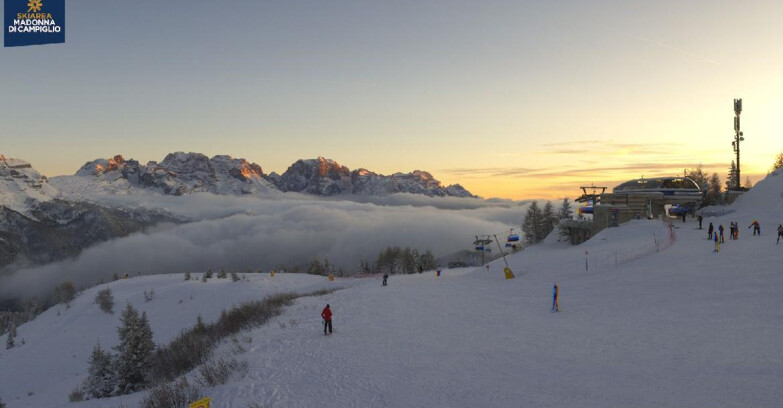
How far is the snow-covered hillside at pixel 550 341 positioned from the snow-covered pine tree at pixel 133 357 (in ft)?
12.2

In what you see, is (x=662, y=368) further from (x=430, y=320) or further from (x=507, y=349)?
(x=430, y=320)

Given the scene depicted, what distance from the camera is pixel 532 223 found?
98125 millimetres

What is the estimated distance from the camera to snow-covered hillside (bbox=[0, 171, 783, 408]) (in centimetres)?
1242

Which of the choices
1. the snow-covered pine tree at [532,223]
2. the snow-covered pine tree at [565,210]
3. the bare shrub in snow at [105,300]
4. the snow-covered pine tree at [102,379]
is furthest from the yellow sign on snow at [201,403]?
the snow-covered pine tree at [565,210]

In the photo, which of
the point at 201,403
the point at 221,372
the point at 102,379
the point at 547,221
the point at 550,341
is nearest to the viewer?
the point at 201,403

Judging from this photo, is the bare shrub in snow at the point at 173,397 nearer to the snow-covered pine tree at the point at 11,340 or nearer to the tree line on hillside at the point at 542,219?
the snow-covered pine tree at the point at 11,340

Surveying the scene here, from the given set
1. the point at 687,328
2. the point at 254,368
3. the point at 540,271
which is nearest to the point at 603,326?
the point at 687,328

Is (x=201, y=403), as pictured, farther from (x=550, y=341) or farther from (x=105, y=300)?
(x=105, y=300)

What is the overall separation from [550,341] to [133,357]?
24.1 metres

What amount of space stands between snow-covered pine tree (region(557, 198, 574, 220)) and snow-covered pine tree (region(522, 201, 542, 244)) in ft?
14.6

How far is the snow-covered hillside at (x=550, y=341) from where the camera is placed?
1242 cm

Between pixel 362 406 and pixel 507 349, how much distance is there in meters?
6.86

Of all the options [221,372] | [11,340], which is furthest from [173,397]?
[11,340]

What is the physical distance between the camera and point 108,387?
83.7 ft
